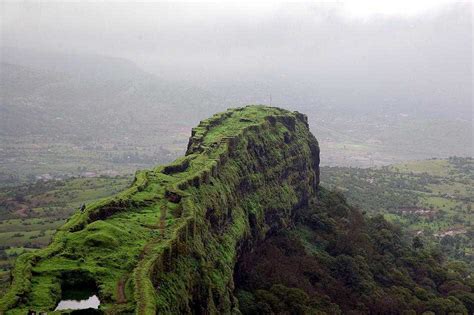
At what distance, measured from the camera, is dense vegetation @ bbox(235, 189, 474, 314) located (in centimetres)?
5038

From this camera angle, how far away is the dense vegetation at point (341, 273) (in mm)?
50375

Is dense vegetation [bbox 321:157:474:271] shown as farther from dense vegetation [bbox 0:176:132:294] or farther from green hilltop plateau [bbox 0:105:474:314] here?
dense vegetation [bbox 0:176:132:294]

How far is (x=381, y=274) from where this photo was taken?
7100 centimetres

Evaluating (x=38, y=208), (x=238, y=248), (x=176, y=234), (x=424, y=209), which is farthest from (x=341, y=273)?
(x=38, y=208)

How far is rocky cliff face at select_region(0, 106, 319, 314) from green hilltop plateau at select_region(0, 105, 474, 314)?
10cm

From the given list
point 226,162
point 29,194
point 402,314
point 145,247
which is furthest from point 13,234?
point 145,247

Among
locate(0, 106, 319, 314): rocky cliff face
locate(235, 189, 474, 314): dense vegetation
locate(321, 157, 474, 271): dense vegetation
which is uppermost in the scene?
locate(0, 106, 319, 314): rocky cliff face

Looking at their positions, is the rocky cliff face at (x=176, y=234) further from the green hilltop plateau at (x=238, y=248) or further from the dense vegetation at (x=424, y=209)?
the dense vegetation at (x=424, y=209)

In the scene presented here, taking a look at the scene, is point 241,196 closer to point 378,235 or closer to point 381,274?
point 381,274

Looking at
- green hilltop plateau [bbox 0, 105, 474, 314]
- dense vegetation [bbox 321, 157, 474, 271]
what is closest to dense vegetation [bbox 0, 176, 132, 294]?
green hilltop plateau [bbox 0, 105, 474, 314]

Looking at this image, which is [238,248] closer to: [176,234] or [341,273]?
[176,234]

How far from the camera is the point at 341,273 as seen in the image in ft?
217

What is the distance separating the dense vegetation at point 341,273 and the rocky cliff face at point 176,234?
355 cm

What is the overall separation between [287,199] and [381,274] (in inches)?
665
